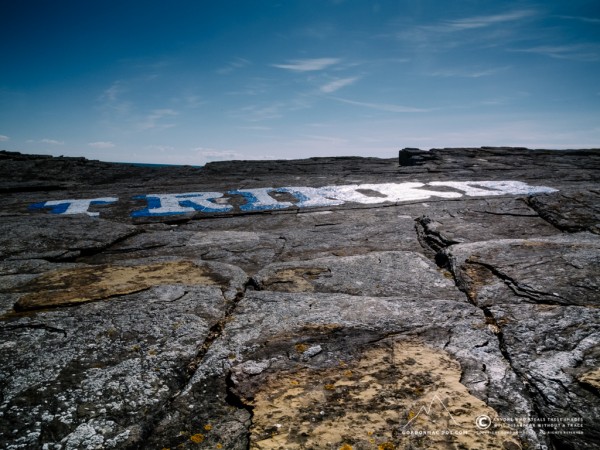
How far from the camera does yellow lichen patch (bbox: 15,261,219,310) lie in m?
1.68

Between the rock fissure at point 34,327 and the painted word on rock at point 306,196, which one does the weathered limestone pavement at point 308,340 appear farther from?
the painted word on rock at point 306,196

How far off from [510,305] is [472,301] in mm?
157

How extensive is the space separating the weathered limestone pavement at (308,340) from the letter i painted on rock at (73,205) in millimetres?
1523

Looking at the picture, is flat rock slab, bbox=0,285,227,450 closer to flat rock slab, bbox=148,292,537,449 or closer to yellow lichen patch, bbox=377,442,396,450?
flat rock slab, bbox=148,292,537,449

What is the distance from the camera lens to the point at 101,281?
192 centimetres

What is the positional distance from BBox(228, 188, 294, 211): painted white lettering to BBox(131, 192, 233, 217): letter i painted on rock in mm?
275

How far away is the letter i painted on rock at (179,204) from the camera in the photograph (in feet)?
14.4

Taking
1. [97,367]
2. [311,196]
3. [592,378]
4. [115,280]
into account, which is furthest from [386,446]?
[311,196]

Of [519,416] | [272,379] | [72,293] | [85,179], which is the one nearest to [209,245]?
[72,293]

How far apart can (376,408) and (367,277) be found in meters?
1.03

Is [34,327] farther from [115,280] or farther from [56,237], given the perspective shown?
[56,237]

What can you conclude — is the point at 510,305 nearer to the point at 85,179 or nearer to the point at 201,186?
the point at 201,186

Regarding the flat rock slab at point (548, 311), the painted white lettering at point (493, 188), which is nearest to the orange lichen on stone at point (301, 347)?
the flat rock slab at point (548, 311)

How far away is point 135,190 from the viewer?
5918mm
